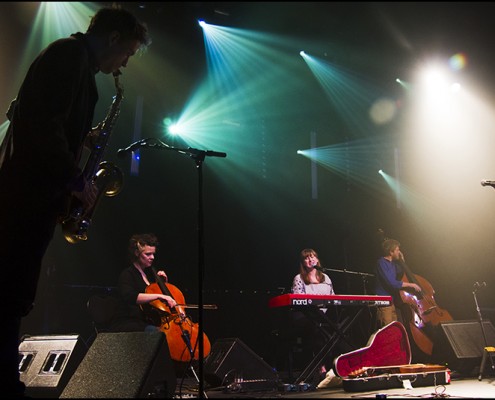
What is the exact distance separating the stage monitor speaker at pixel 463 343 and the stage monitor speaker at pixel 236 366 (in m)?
2.42

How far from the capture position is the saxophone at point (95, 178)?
8.04ft

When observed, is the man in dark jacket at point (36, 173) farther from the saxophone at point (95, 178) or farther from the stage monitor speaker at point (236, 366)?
the stage monitor speaker at point (236, 366)

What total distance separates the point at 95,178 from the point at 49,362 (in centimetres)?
193

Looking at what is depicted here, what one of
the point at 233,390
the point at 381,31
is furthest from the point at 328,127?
the point at 233,390

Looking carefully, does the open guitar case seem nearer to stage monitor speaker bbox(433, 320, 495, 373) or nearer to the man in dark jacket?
stage monitor speaker bbox(433, 320, 495, 373)

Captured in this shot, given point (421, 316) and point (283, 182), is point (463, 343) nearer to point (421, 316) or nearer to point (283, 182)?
point (421, 316)

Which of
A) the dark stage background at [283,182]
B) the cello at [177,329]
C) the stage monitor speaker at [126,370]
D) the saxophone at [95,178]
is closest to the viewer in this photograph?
the saxophone at [95,178]

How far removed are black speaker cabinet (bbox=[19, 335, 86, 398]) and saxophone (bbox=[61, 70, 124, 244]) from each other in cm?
159

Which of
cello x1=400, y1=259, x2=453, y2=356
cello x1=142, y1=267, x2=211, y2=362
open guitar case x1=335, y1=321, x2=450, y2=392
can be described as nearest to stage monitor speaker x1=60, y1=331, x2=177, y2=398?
cello x1=142, y1=267, x2=211, y2=362

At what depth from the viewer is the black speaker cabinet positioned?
3711 mm

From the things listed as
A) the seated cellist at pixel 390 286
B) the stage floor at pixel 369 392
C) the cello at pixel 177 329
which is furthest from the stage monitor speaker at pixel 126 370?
the seated cellist at pixel 390 286

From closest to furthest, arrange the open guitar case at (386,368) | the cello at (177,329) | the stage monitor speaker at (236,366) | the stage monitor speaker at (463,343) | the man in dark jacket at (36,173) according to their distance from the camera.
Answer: the man in dark jacket at (36,173), the open guitar case at (386,368), the cello at (177,329), the stage monitor speaker at (236,366), the stage monitor speaker at (463,343)

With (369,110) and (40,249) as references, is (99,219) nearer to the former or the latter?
(40,249)

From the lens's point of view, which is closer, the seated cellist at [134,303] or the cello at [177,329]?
the cello at [177,329]
